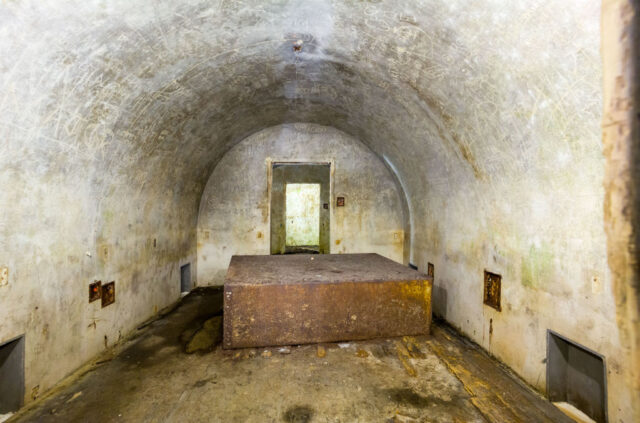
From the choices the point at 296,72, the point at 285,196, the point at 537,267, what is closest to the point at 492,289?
the point at 537,267

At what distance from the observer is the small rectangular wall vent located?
3389 mm

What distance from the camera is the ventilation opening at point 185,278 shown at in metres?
5.98

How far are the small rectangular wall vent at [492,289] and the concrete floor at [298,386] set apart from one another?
1.93 feet

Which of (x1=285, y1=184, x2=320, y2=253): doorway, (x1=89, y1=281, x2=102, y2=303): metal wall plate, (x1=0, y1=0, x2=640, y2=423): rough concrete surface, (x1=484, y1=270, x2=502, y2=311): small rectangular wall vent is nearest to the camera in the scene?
(x1=0, y1=0, x2=640, y2=423): rough concrete surface

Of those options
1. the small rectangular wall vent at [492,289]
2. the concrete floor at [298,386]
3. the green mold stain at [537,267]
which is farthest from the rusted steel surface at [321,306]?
the green mold stain at [537,267]

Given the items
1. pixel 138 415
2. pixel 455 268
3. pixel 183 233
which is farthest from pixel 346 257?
pixel 138 415

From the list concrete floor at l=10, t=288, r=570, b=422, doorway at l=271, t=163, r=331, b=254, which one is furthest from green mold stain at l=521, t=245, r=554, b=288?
doorway at l=271, t=163, r=331, b=254

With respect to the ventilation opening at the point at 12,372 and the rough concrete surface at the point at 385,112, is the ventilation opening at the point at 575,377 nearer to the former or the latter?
the rough concrete surface at the point at 385,112

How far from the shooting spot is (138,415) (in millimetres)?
2371

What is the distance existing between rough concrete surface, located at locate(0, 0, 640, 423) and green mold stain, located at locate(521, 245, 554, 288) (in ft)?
0.06

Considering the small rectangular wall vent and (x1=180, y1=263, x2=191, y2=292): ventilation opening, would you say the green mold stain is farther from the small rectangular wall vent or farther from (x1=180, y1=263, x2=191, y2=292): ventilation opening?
(x1=180, y1=263, x2=191, y2=292): ventilation opening

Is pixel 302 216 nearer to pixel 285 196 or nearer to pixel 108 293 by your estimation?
pixel 285 196

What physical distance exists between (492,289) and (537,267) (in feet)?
2.51

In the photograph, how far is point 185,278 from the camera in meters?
6.06
